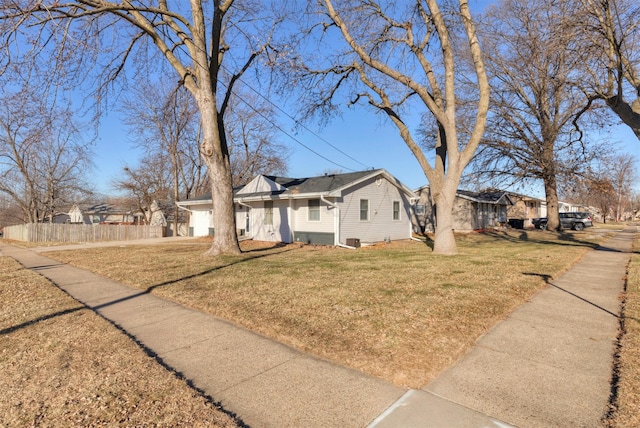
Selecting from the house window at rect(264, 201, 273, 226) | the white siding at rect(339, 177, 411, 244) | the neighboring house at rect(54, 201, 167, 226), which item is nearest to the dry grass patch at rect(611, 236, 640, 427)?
the white siding at rect(339, 177, 411, 244)

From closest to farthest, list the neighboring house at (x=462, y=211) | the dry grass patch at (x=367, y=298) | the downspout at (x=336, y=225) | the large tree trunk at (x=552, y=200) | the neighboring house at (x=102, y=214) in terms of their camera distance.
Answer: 1. the dry grass patch at (x=367, y=298)
2. the downspout at (x=336, y=225)
3. the large tree trunk at (x=552, y=200)
4. the neighboring house at (x=462, y=211)
5. the neighboring house at (x=102, y=214)

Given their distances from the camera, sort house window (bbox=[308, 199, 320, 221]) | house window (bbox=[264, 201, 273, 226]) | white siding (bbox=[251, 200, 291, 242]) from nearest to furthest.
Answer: house window (bbox=[308, 199, 320, 221]) < white siding (bbox=[251, 200, 291, 242]) < house window (bbox=[264, 201, 273, 226])

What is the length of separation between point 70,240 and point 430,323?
2706cm

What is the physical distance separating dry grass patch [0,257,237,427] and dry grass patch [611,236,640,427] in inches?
110

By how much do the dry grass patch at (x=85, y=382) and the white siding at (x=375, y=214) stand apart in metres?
12.5

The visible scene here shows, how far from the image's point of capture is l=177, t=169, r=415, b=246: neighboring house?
16.2m

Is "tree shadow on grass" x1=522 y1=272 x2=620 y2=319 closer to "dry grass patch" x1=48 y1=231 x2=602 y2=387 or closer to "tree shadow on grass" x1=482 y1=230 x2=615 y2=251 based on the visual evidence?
"dry grass patch" x1=48 y1=231 x2=602 y2=387

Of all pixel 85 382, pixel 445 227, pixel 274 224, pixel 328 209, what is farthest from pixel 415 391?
pixel 274 224

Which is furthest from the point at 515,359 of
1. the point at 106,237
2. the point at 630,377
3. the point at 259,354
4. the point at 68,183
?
the point at 68,183

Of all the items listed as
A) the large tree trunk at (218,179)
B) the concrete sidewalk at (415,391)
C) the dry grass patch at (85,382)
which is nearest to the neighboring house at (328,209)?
the large tree trunk at (218,179)

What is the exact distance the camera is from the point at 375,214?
18.1 metres

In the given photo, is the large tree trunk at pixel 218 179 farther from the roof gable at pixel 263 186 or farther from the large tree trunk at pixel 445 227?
the large tree trunk at pixel 445 227

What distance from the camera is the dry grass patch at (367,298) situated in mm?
3672

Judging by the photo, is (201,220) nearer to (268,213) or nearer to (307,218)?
(268,213)
